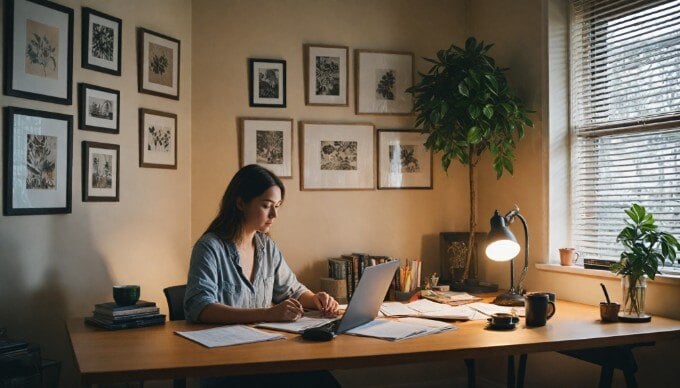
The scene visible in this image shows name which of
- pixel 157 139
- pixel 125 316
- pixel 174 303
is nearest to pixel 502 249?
pixel 174 303

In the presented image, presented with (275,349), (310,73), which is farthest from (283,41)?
(275,349)

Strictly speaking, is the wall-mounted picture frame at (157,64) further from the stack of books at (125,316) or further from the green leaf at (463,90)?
the green leaf at (463,90)

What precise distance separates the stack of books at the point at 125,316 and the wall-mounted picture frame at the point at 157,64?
1.30m

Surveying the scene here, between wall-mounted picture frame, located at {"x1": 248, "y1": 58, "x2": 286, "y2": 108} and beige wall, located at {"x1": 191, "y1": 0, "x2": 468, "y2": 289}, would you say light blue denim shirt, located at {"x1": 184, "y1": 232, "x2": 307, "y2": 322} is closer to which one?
beige wall, located at {"x1": 191, "y1": 0, "x2": 468, "y2": 289}

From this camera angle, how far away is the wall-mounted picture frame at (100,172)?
302 cm

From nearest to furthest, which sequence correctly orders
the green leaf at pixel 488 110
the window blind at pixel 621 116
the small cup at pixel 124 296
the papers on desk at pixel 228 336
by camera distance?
the papers on desk at pixel 228 336 < the small cup at pixel 124 296 < the window blind at pixel 621 116 < the green leaf at pixel 488 110

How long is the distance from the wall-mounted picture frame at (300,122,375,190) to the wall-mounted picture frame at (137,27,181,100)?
0.80 m

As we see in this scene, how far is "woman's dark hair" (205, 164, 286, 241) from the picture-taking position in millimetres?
2721

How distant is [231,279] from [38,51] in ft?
4.41

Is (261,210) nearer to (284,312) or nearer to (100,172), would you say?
(284,312)

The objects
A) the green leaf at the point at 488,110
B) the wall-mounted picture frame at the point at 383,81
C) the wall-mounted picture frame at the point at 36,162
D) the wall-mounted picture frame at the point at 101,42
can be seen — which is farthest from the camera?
the wall-mounted picture frame at the point at 383,81

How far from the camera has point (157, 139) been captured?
11.1 ft

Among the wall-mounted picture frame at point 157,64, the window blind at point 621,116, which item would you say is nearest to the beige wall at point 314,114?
the wall-mounted picture frame at point 157,64

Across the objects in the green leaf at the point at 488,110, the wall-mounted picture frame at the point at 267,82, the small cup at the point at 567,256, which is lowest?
the small cup at the point at 567,256
